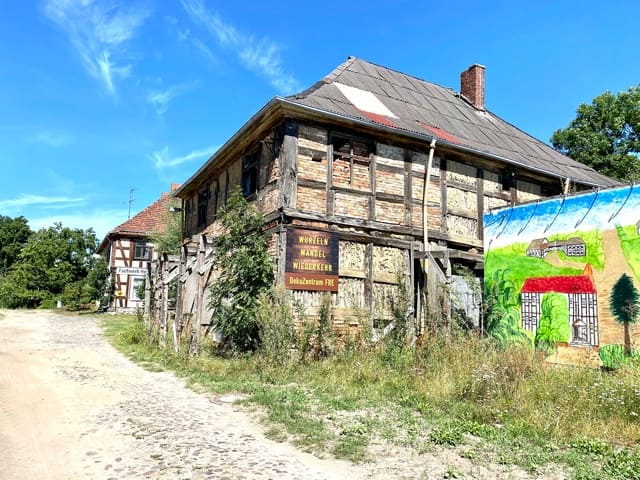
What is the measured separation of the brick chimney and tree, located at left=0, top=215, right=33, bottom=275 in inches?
1792

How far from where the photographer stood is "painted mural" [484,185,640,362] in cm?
881

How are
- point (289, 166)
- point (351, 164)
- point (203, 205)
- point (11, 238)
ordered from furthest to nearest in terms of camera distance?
1. point (11, 238)
2. point (203, 205)
3. point (351, 164)
4. point (289, 166)

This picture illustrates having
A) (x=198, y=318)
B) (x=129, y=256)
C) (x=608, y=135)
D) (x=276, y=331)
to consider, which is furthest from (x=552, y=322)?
(x=129, y=256)

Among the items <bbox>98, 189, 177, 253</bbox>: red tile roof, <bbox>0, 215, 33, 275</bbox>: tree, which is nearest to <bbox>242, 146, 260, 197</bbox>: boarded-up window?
<bbox>98, 189, 177, 253</bbox>: red tile roof

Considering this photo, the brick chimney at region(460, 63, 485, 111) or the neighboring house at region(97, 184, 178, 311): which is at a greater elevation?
the brick chimney at region(460, 63, 485, 111)

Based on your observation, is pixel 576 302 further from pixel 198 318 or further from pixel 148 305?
pixel 148 305

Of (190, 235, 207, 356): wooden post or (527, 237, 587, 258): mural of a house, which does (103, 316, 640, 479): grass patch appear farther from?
(527, 237, 587, 258): mural of a house

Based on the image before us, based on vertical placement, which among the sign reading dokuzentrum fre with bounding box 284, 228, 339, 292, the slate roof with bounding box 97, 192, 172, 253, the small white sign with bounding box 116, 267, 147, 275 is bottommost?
the sign reading dokuzentrum fre with bounding box 284, 228, 339, 292

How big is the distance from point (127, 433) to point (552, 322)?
7.95 metres

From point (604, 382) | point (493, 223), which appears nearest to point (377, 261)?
point (493, 223)

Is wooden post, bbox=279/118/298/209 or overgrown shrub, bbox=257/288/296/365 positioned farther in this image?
wooden post, bbox=279/118/298/209

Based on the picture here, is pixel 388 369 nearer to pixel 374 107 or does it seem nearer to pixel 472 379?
pixel 472 379

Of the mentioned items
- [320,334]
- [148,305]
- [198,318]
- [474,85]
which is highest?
[474,85]

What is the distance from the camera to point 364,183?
1184cm
